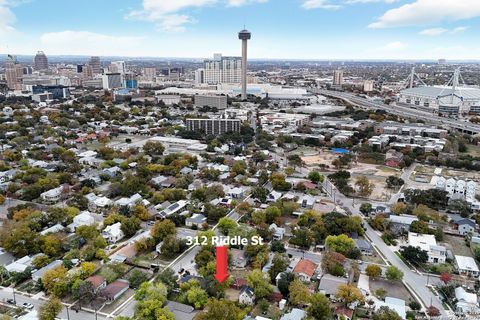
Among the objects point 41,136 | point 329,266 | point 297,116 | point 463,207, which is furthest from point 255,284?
point 297,116

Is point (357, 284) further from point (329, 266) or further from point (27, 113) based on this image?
point (27, 113)

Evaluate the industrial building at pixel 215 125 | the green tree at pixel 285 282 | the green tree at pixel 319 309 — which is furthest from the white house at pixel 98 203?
the industrial building at pixel 215 125

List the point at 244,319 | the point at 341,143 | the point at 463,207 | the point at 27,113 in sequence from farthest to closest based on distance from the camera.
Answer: the point at 27,113 < the point at 341,143 < the point at 463,207 < the point at 244,319

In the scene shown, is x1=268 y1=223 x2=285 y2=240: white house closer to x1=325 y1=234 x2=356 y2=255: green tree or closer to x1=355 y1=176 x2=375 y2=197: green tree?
x1=325 y1=234 x2=356 y2=255: green tree

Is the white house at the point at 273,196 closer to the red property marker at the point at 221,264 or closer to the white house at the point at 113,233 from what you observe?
the red property marker at the point at 221,264

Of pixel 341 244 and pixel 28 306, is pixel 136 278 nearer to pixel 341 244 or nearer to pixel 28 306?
pixel 28 306

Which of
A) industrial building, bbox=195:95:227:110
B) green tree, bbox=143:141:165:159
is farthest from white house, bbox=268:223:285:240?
industrial building, bbox=195:95:227:110
